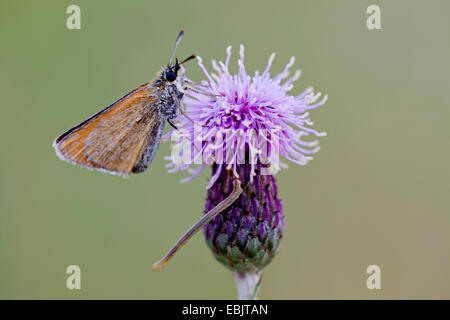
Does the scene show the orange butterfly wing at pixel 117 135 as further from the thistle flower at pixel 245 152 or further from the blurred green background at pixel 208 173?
the blurred green background at pixel 208 173

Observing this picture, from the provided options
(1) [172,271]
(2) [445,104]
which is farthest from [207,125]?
(2) [445,104]

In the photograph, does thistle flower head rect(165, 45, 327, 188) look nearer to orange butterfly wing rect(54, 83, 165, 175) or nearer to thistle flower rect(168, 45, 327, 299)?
thistle flower rect(168, 45, 327, 299)

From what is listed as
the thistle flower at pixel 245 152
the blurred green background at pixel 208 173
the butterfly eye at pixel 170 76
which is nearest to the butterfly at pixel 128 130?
the butterfly eye at pixel 170 76

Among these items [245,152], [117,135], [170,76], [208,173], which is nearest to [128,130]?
[117,135]

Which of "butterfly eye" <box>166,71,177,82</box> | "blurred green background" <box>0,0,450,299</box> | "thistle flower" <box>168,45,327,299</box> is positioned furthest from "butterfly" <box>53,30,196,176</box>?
"blurred green background" <box>0,0,450,299</box>

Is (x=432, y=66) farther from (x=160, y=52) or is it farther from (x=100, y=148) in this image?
(x=100, y=148)

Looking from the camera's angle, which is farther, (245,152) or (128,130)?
(128,130)

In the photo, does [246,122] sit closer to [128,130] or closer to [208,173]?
[128,130]
